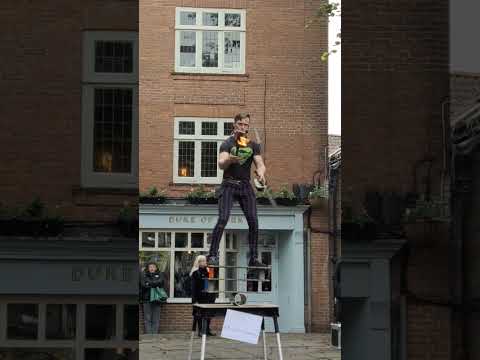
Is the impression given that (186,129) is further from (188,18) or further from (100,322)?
(100,322)

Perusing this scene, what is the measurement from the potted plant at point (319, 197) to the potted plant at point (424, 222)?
53 cm

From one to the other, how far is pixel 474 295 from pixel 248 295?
1.48 metres

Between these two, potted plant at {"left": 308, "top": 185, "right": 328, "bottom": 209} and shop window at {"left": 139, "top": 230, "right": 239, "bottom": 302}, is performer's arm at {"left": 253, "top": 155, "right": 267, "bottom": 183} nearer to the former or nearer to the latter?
potted plant at {"left": 308, "top": 185, "right": 328, "bottom": 209}

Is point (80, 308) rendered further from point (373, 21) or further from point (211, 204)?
point (373, 21)

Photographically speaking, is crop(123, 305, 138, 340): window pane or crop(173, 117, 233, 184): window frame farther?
crop(173, 117, 233, 184): window frame

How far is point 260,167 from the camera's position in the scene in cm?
707

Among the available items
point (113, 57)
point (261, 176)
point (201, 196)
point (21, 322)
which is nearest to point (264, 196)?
point (261, 176)

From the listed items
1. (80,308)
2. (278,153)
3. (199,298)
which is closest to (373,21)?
(278,153)

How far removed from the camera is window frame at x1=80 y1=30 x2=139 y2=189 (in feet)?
22.3

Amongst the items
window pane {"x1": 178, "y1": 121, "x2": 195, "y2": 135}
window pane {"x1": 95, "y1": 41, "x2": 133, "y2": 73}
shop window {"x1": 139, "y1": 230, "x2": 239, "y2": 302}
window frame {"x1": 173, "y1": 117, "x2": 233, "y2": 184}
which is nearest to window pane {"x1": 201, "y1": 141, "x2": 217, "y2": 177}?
window frame {"x1": 173, "y1": 117, "x2": 233, "y2": 184}

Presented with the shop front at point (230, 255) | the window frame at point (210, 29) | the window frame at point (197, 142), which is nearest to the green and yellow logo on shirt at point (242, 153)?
the window frame at point (197, 142)

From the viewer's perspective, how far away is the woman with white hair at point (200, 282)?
693 cm

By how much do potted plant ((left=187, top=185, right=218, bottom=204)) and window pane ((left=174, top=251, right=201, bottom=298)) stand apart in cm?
34

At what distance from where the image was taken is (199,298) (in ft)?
22.7
